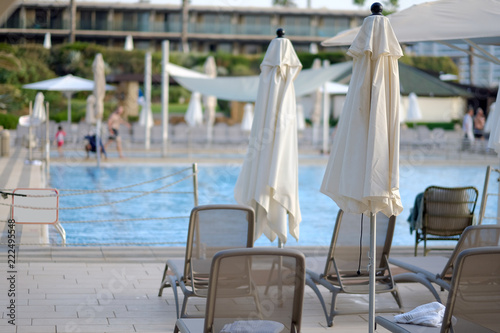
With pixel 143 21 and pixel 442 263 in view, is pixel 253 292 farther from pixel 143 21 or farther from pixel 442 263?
pixel 143 21

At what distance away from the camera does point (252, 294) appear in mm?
3355

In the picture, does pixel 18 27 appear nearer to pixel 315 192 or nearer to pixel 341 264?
pixel 315 192

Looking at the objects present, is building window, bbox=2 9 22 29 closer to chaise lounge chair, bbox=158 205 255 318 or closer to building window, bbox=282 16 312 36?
→ building window, bbox=282 16 312 36

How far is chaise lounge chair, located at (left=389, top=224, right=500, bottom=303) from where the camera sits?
15.3ft

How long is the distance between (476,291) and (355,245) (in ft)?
6.60

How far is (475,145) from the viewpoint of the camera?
24328mm

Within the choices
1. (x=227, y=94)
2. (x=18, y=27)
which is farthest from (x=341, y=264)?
(x=18, y=27)

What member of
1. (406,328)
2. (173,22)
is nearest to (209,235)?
(406,328)

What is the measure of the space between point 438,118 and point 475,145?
20.0 m

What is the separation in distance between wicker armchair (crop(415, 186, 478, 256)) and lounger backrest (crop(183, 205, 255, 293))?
2789 millimetres

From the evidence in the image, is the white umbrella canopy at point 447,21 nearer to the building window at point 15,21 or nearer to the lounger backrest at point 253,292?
the lounger backrest at point 253,292

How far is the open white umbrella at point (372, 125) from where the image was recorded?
165 inches

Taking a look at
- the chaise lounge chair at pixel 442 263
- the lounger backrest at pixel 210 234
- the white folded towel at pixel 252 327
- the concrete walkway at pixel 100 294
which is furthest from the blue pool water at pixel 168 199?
the white folded towel at pixel 252 327

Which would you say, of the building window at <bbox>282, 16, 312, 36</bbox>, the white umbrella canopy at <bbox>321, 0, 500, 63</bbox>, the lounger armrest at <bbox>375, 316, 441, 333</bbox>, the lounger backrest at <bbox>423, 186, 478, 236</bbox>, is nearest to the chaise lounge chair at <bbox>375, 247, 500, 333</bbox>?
the lounger armrest at <bbox>375, 316, 441, 333</bbox>
